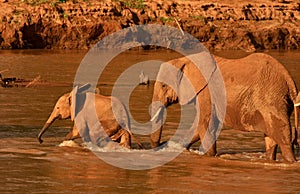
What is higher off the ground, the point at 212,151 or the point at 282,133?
the point at 282,133

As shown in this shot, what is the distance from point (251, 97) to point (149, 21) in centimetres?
3577

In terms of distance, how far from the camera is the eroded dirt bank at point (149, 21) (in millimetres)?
46812

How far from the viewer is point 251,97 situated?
1573 centimetres

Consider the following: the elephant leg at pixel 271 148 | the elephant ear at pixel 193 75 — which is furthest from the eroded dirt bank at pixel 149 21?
the elephant leg at pixel 271 148

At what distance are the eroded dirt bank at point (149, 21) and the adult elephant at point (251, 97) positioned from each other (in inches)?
1173

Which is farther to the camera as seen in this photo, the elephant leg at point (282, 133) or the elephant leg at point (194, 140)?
the elephant leg at point (194, 140)

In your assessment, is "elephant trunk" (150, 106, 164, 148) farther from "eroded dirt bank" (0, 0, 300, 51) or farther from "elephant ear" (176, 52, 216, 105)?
"eroded dirt bank" (0, 0, 300, 51)

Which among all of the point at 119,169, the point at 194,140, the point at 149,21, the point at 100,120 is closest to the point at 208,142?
the point at 194,140

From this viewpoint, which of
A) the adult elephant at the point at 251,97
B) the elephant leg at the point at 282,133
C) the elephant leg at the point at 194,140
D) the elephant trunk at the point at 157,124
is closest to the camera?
the elephant leg at the point at 282,133

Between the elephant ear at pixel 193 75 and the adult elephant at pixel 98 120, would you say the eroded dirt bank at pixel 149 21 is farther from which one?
the elephant ear at pixel 193 75

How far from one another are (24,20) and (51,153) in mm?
31551

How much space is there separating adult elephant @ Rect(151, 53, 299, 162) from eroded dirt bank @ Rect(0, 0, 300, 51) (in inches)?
1173

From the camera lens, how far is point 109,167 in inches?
573

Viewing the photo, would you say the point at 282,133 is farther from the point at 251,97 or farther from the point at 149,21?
the point at 149,21
